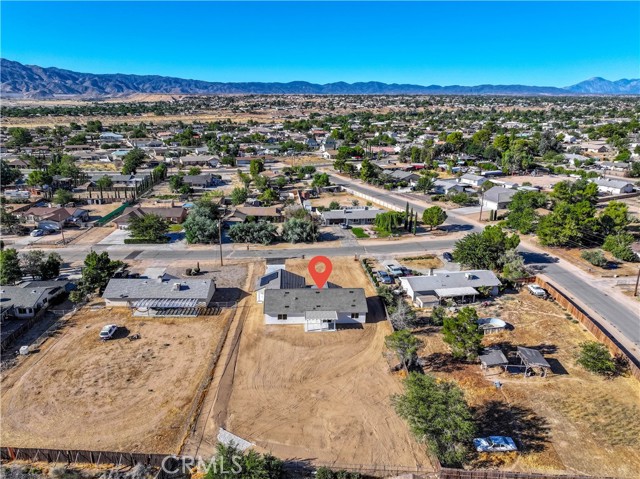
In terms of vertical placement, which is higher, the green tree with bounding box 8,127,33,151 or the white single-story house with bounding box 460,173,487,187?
the green tree with bounding box 8,127,33,151

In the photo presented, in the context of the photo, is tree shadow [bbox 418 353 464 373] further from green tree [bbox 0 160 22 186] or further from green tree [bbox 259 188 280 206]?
green tree [bbox 0 160 22 186]

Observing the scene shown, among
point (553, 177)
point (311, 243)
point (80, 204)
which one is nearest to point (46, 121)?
point (80, 204)

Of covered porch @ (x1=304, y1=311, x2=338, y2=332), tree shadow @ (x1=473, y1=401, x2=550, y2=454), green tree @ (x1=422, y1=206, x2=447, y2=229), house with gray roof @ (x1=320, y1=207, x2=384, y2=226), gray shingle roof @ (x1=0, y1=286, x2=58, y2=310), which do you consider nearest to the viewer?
tree shadow @ (x1=473, y1=401, x2=550, y2=454)

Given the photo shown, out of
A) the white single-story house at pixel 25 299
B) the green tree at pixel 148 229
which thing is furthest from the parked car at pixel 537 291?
the white single-story house at pixel 25 299

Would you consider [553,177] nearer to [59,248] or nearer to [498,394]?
[498,394]

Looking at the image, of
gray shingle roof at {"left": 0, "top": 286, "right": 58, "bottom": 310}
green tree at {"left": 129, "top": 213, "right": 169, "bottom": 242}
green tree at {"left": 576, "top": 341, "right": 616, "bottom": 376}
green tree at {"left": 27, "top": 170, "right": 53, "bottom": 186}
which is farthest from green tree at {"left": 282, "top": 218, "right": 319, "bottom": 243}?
green tree at {"left": 27, "top": 170, "right": 53, "bottom": 186}

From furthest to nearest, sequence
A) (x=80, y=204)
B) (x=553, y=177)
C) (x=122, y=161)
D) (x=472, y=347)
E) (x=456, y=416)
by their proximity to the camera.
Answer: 1. (x=122, y=161)
2. (x=553, y=177)
3. (x=80, y=204)
4. (x=472, y=347)
5. (x=456, y=416)

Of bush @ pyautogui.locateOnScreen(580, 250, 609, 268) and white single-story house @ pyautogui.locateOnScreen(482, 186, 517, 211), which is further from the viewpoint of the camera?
white single-story house @ pyautogui.locateOnScreen(482, 186, 517, 211)

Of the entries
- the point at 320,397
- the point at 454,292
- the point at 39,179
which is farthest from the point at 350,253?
the point at 39,179
